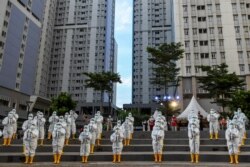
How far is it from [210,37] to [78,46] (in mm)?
53005

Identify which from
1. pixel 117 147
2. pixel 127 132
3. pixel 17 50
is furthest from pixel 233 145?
pixel 17 50

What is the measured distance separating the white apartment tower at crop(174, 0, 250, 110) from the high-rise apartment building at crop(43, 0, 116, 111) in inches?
1678

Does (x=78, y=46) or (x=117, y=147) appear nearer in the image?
(x=117, y=147)

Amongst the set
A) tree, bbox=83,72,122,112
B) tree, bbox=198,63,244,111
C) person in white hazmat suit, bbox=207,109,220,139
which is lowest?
person in white hazmat suit, bbox=207,109,220,139

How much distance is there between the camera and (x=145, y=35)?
98.6 m

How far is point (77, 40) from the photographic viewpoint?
3546 inches

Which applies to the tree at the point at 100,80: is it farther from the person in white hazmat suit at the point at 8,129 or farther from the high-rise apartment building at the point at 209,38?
the person in white hazmat suit at the point at 8,129

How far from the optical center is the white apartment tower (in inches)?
1731

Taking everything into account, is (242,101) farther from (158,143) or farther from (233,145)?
(158,143)

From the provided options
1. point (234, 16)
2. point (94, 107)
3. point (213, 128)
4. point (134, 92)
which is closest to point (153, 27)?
point (134, 92)

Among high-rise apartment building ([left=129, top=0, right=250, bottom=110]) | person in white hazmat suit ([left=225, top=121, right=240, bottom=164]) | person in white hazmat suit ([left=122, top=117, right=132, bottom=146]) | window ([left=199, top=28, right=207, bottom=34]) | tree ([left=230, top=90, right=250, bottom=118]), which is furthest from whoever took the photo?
window ([left=199, top=28, right=207, bottom=34])

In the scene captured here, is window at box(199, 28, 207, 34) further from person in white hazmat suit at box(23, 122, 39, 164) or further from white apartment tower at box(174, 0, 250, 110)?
person in white hazmat suit at box(23, 122, 39, 164)

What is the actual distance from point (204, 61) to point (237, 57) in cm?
548

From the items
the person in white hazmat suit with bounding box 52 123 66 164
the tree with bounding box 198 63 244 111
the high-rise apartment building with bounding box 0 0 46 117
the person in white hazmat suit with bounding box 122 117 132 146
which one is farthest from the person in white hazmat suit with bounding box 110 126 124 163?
the high-rise apartment building with bounding box 0 0 46 117
